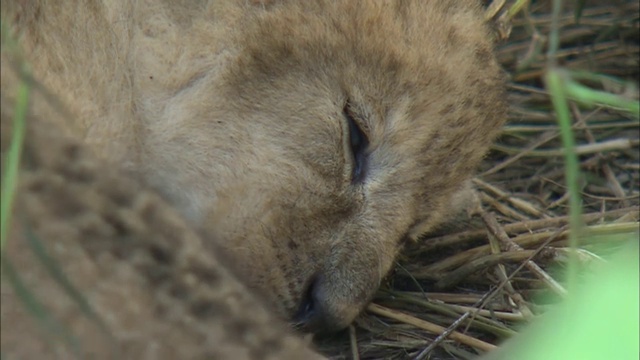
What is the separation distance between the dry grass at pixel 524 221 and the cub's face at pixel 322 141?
200mm

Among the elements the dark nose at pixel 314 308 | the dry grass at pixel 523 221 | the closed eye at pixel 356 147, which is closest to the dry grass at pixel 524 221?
the dry grass at pixel 523 221

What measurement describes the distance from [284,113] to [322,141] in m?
0.13

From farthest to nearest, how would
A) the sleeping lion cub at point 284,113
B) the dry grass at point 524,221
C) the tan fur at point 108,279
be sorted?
the dry grass at point 524,221 → the sleeping lion cub at point 284,113 → the tan fur at point 108,279

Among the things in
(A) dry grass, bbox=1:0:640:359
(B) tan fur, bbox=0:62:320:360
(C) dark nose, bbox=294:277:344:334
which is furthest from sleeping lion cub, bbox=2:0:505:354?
(B) tan fur, bbox=0:62:320:360

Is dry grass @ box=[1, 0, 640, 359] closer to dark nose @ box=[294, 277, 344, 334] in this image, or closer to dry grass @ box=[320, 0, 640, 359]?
dry grass @ box=[320, 0, 640, 359]

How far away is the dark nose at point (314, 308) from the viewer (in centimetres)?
264

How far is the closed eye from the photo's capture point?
2.85 meters

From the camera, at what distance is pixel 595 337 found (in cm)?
101

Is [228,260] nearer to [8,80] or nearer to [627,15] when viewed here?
[8,80]

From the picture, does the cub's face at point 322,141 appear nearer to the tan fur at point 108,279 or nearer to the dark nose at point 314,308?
the dark nose at point 314,308

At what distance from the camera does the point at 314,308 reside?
265 cm

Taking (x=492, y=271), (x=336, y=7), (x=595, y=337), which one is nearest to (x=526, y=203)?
(x=492, y=271)

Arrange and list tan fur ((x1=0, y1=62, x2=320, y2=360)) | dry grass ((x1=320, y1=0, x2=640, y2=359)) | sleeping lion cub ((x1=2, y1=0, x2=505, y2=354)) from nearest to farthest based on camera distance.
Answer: tan fur ((x1=0, y1=62, x2=320, y2=360)) → sleeping lion cub ((x1=2, y1=0, x2=505, y2=354)) → dry grass ((x1=320, y1=0, x2=640, y2=359))

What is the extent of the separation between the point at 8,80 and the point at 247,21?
805mm
